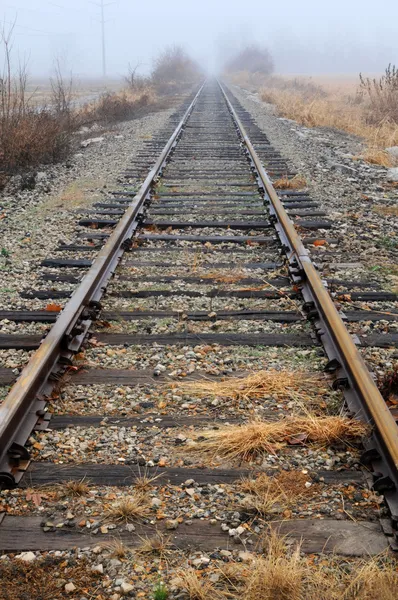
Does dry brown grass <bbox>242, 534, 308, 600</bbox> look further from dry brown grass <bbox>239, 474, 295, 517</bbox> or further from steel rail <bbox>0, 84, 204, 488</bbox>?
steel rail <bbox>0, 84, 204, 488</bbox>

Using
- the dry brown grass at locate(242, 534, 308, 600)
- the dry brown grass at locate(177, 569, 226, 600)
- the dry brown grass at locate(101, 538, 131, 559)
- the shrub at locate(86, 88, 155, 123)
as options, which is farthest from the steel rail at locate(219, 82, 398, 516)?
the shrub at locate(86, 88, 155, 123)

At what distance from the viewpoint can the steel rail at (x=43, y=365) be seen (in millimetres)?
2604

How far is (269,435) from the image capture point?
286 centimetres

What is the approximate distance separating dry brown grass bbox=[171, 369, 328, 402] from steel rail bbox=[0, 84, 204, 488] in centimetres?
72

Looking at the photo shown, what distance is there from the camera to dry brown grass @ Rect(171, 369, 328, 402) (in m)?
3.23

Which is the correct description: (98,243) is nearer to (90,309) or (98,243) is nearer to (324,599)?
(90,309)

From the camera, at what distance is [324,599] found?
1955 millimetres

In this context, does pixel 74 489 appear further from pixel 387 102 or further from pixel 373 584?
pixel 387 102

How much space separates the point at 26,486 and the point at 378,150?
10.6 metres

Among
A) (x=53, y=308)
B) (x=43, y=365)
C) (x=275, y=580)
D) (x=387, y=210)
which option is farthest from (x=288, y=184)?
(x=275, y=580)

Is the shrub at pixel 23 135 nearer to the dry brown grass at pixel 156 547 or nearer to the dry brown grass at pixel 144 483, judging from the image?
the dry brown grass at pixel 144 483

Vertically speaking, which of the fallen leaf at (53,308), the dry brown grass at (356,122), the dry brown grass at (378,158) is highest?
the dry brown grass at (356,122)

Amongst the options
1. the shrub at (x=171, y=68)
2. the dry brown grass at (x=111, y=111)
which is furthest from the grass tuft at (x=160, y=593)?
the shrub at (x=171, y=68)

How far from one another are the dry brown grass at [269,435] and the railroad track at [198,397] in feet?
0.04
